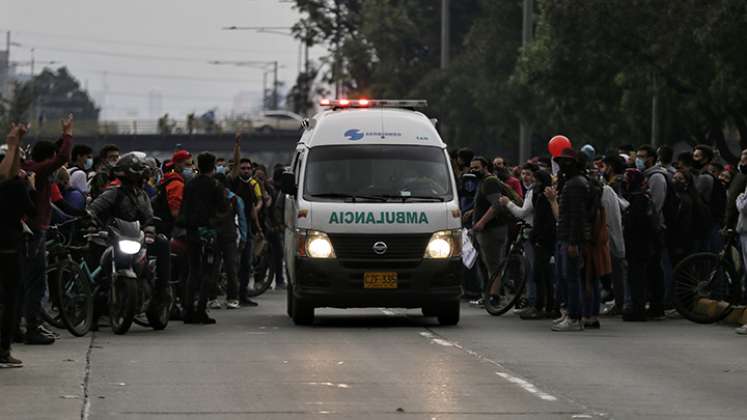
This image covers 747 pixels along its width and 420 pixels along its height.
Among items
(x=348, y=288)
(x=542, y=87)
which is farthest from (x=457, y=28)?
(x=348, y=288)

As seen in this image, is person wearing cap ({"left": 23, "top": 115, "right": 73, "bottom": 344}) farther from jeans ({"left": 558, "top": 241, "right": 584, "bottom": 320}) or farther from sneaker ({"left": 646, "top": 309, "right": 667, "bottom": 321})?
sneaker ({"left": 646, "top": 309, "right": 667, "bottom": 321})

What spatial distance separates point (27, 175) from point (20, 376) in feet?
9.26

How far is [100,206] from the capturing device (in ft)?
63.2

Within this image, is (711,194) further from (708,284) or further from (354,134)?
(354,134)

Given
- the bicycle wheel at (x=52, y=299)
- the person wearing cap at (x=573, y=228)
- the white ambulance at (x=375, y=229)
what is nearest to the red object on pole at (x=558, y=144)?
the person wearing cap at (x=573, y=228)

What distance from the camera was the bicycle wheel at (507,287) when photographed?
2234 cm

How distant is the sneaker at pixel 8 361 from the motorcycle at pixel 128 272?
Answer: 10.7ft

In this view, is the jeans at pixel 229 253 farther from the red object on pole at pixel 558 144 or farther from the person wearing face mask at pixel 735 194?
the person wearing face mask at pixel 735 194

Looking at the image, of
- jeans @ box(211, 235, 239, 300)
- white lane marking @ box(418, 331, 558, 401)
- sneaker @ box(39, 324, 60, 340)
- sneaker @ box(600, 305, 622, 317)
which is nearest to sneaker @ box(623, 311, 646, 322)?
sneaker @ box(600, 305, 622, 317)

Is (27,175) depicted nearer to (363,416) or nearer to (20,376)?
(20,376)

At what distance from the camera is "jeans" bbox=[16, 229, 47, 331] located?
58.0 feet

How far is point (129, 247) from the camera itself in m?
19.0

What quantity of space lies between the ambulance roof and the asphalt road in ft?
6.32

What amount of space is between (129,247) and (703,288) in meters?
6.26
